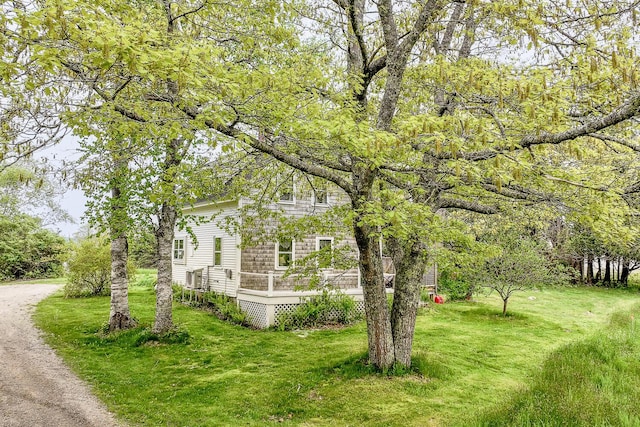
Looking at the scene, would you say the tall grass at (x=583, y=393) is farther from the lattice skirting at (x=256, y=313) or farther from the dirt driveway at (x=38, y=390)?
the lattice skirting at (x=256, y=313)

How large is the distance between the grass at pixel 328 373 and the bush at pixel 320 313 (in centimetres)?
71

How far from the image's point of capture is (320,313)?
554 inches

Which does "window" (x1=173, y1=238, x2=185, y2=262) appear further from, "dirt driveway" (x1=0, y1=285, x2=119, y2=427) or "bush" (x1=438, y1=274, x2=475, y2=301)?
"bush" (x1=438, y1=274, x2=475, y2=301)

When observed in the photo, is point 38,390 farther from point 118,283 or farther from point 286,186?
point 286,186

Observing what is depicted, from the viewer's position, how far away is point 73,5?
12.4 ft

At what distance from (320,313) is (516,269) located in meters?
7.55

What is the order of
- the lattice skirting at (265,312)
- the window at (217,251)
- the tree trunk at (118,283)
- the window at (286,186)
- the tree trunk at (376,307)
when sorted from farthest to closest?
the window at (217,251), the lattice skirting at (265,312), the tree trunk at (118,283), the window at (286,186), the tree trunk at (376,307)

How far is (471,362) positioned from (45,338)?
1162 centimetres

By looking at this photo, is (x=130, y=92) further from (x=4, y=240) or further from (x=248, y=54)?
(x=4, y=240)

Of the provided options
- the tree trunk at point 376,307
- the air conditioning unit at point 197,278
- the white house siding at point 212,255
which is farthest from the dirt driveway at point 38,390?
the air conditioning unit at point 197,278

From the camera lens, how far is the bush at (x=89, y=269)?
1880 cm

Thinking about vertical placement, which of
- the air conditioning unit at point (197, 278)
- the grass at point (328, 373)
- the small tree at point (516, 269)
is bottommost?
the grass at point (328, 373)

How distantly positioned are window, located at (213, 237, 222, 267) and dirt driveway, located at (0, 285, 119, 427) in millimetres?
7004

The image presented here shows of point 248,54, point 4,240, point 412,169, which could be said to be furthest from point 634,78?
point 4,240
